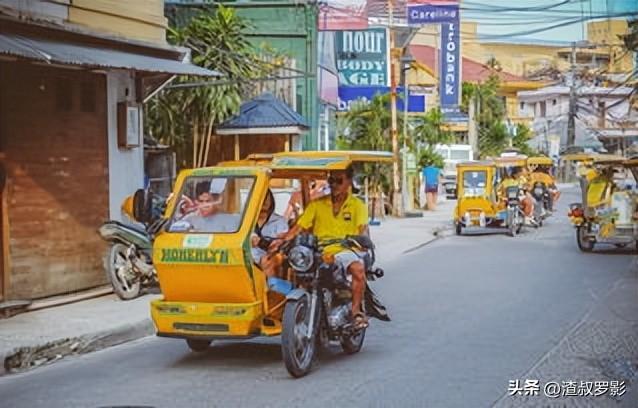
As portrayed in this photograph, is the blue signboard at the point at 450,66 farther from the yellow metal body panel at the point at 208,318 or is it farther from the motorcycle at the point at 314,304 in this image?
the yellow metal body panel at the point at 208,318

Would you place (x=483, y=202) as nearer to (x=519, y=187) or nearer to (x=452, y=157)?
(x=519, y=187)

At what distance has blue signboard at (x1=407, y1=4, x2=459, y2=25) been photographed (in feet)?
→ 93.4

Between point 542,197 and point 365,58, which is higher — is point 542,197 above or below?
below

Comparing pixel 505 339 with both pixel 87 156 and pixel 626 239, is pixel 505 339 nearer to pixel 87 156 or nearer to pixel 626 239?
pixel 87 156

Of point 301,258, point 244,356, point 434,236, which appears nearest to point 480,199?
point 434,236

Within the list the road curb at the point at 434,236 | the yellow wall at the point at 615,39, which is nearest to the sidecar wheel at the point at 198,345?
the yellow wall at the point at 615,39

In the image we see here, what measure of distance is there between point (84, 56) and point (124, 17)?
102 inches

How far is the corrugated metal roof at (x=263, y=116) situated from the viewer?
22875 mm

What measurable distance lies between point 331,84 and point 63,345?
971 inches

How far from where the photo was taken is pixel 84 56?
11898mm

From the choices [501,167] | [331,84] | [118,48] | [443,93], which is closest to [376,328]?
[118,48]

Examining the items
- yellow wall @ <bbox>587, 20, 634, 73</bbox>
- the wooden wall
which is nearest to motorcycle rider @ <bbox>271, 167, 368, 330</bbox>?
the wooden wall

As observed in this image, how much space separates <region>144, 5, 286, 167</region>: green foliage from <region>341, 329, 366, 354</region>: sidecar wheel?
11379mm

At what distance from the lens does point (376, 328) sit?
11195 mm
